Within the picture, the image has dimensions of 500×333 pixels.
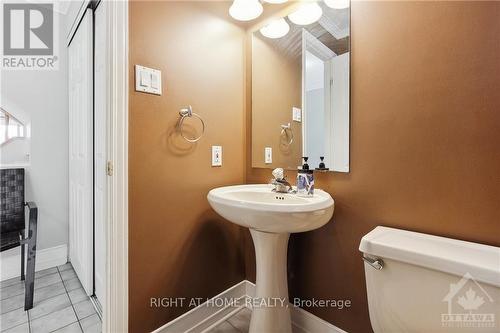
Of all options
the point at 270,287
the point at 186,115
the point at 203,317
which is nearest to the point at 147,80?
the point at 186,115

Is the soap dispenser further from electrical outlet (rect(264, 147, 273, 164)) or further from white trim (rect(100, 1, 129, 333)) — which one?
white trim (rect(100, 1, 129, 333))

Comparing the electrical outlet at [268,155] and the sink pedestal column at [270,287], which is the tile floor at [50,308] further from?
the electrical outlet at [268,155]

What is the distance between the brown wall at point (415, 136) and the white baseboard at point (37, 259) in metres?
2.11

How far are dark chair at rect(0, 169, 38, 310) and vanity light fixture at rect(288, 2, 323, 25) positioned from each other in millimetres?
1979

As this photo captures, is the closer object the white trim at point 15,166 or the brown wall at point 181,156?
the brown wall at point 181,156

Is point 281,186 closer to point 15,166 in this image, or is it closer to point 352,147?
point 352,147

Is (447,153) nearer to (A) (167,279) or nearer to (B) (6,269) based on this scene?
(A) (167,279)

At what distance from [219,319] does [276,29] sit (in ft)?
5.74

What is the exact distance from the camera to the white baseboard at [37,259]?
1.76 m

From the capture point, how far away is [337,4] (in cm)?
113

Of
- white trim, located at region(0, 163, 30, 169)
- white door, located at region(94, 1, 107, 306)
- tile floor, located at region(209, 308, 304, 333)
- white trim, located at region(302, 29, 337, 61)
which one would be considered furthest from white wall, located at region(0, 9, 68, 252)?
white trim, located at region(302, 29, 337, 61)

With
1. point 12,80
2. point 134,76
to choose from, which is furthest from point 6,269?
point 134,76

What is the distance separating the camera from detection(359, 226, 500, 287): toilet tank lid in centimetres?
63

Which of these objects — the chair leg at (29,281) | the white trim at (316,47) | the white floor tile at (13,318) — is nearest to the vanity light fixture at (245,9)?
the white trim at (316,47)
